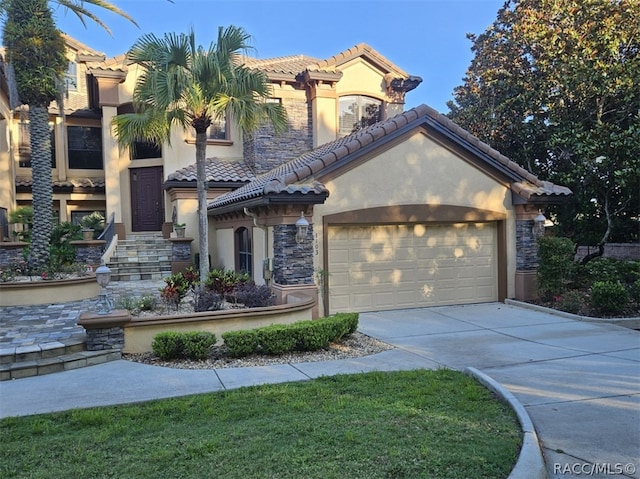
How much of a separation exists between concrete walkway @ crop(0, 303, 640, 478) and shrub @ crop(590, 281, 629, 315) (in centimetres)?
101

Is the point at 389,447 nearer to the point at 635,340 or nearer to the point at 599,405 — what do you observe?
the point at 599,405

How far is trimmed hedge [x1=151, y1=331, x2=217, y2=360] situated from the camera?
784cm

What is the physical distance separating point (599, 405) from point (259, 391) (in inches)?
163

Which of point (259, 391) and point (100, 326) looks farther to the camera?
point (100, 326)

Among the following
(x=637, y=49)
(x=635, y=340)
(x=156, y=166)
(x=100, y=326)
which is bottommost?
(x=635, y=340)

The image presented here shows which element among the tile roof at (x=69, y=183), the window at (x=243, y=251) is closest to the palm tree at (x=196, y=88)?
the window at (x=243, y=251)

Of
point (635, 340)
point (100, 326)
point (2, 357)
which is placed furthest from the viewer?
point (635, 340)

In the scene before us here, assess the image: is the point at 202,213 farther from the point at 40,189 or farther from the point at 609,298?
the point at 609,298

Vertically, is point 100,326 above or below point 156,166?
below

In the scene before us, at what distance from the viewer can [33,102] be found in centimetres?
1377

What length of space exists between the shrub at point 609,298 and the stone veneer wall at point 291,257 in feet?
22.3

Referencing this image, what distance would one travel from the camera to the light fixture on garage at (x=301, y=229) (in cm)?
1101

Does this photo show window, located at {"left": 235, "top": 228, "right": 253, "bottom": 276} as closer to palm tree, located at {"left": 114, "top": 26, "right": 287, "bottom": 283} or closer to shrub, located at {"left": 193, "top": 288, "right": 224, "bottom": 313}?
palm tree, located at {"left": 114, "top": 26, "right": 287, "bottom": 283}

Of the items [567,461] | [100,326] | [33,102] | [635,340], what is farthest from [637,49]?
[33,102]
